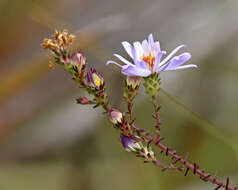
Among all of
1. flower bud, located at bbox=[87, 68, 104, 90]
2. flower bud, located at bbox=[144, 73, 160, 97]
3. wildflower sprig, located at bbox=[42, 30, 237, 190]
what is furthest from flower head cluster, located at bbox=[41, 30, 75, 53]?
flower bud, located at bbox=[144, 73, 160, 97]


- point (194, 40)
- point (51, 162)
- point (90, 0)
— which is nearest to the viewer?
point (51, 162)

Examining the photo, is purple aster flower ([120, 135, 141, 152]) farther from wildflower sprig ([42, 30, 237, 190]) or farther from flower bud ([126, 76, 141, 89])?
flower bud ([126, 76, 141, 89])

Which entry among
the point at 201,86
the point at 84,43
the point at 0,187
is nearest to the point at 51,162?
the point at 0,187

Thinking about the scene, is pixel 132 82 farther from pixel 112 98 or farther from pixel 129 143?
pixel 112 98

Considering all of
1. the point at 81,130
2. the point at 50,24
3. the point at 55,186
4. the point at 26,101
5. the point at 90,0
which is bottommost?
the point at 55,186

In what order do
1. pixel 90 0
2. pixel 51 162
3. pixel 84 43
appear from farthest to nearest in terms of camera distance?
pixel 90 0, pixel 51 162, pixel 84 43

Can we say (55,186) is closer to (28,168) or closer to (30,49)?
(28,168)
